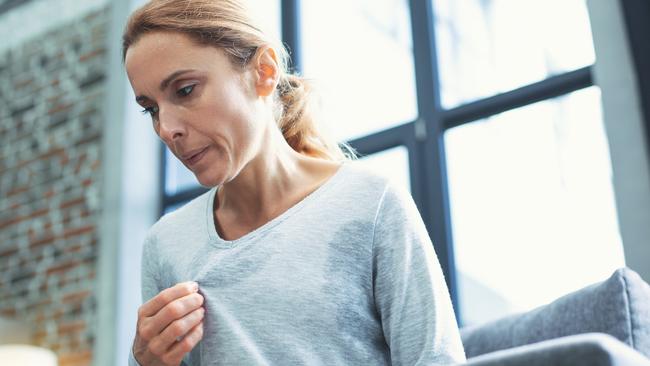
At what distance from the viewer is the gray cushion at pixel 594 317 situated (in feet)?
4.67

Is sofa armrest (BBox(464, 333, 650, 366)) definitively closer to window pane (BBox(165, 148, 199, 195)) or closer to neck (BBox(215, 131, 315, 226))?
neck (BBox(215, 131, 315, 226))

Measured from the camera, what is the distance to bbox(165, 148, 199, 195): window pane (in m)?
4.18

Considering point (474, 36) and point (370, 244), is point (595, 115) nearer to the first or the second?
point (474, 36)


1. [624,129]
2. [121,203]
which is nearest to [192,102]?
[624,129]

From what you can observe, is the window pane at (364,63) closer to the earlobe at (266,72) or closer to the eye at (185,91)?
the earlobe at (266,72)

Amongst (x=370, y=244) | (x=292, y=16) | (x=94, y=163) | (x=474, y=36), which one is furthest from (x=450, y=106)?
(x=370, y=244)

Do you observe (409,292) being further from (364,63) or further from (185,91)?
(364,63)

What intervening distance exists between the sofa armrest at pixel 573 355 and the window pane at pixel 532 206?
213cm

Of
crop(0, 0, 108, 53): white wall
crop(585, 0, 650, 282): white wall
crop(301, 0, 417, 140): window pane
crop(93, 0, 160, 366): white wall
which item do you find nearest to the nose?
crop(585, 0, 650, 282): white wall

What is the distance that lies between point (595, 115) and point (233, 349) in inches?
81.8

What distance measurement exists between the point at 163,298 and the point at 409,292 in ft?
1.09

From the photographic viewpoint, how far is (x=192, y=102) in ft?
3.96

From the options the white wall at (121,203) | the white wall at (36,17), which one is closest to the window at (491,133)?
the white wall at (121,203)

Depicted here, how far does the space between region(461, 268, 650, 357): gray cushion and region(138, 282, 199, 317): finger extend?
726mm
